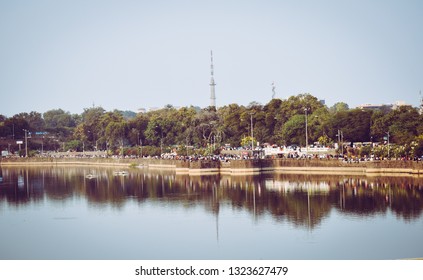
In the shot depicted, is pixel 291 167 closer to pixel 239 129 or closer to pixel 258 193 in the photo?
pixel 258 193

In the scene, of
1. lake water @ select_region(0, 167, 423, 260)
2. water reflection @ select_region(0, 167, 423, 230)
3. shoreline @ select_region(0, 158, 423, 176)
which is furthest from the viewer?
shoreline @ select_region(0, 158, 423, 176)

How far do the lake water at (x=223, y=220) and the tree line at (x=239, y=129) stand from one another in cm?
842

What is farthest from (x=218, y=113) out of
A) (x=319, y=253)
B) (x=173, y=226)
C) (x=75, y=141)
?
(x=319, y=253)

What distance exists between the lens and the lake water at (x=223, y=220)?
16547mm

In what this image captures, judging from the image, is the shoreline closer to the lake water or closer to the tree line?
the lake water

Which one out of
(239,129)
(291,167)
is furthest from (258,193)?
(239,129)

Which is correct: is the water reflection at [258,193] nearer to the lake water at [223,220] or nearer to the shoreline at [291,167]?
the lake water at [223,220]

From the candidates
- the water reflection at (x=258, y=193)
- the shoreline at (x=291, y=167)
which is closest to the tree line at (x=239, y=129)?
the shoreline at (x=291, y=167)

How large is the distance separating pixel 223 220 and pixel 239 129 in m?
32.4

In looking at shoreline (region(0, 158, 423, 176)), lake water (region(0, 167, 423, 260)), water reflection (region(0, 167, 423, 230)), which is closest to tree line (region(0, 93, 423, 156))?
shoreline (region(0, 158, 423, 176))

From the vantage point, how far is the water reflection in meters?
22.1

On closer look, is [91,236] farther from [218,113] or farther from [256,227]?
[218,113]

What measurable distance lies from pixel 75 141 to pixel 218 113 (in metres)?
18.6

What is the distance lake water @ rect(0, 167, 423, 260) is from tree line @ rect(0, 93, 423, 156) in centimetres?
842
